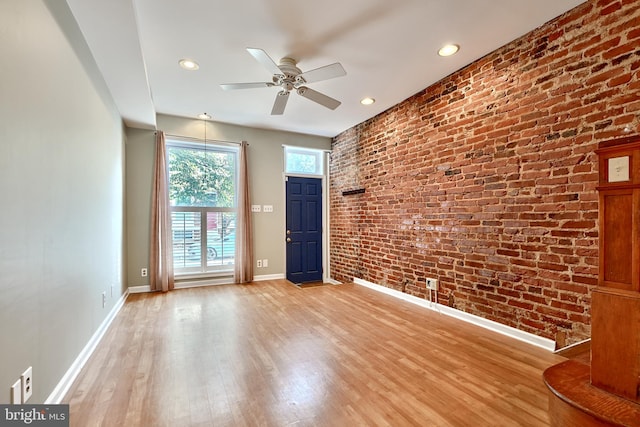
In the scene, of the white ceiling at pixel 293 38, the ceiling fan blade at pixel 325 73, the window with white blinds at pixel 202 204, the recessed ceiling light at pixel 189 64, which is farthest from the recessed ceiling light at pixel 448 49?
the window with white blinds at pixel 202 204

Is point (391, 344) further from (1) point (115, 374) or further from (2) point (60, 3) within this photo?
(2) point (60, 3)

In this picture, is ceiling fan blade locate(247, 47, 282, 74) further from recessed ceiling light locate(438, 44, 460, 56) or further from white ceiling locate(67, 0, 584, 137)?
recessed ceiling light locate(438, 44, 460, 56)

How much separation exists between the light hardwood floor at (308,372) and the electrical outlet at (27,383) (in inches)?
13.1

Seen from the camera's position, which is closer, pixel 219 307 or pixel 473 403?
pixel 473 403

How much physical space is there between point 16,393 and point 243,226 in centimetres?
371

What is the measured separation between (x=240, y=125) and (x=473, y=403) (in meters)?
4.98

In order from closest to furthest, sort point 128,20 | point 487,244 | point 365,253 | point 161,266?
point 128,20 → point 487,244 → point 161,266 → point 365,253

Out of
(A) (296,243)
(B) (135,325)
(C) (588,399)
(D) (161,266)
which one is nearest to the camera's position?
(C) (588,399)

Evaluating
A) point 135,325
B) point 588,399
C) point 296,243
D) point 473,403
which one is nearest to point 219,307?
point 135,325

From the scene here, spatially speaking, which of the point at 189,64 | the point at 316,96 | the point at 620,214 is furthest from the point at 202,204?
the point at 620,214

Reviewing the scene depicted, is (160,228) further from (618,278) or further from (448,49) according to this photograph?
(618,278)

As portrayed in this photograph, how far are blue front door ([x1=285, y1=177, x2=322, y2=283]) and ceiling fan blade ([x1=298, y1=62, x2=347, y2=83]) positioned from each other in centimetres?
302

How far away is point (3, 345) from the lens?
3.94 ft

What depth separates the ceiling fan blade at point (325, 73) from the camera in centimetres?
245
